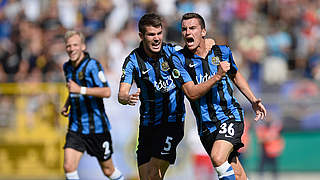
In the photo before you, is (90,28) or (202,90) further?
(90,28)

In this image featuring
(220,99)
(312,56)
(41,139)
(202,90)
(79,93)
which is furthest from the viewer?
(312,56)

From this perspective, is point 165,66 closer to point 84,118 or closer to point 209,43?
point 209,43

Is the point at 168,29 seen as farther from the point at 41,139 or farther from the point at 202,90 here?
the point at 202,90

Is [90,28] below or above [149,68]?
above

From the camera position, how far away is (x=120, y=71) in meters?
14.2

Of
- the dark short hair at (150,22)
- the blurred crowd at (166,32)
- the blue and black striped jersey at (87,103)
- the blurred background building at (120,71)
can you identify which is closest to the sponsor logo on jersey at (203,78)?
the dark short hair at (150,22)

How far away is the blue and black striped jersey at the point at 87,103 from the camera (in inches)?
370

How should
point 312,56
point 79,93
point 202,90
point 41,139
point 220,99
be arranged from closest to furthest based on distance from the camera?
point 202,90
point 220,99
point 79,93
point 41,139
point 312,56

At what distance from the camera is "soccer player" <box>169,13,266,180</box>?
7457mm

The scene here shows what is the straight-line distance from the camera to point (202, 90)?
7215mm

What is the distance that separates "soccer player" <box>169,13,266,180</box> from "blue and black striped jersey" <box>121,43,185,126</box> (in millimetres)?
310

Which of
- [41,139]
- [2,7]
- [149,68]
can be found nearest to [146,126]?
[149,68]

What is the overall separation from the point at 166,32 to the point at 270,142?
3.51 m

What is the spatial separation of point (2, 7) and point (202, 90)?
10.8 meters
